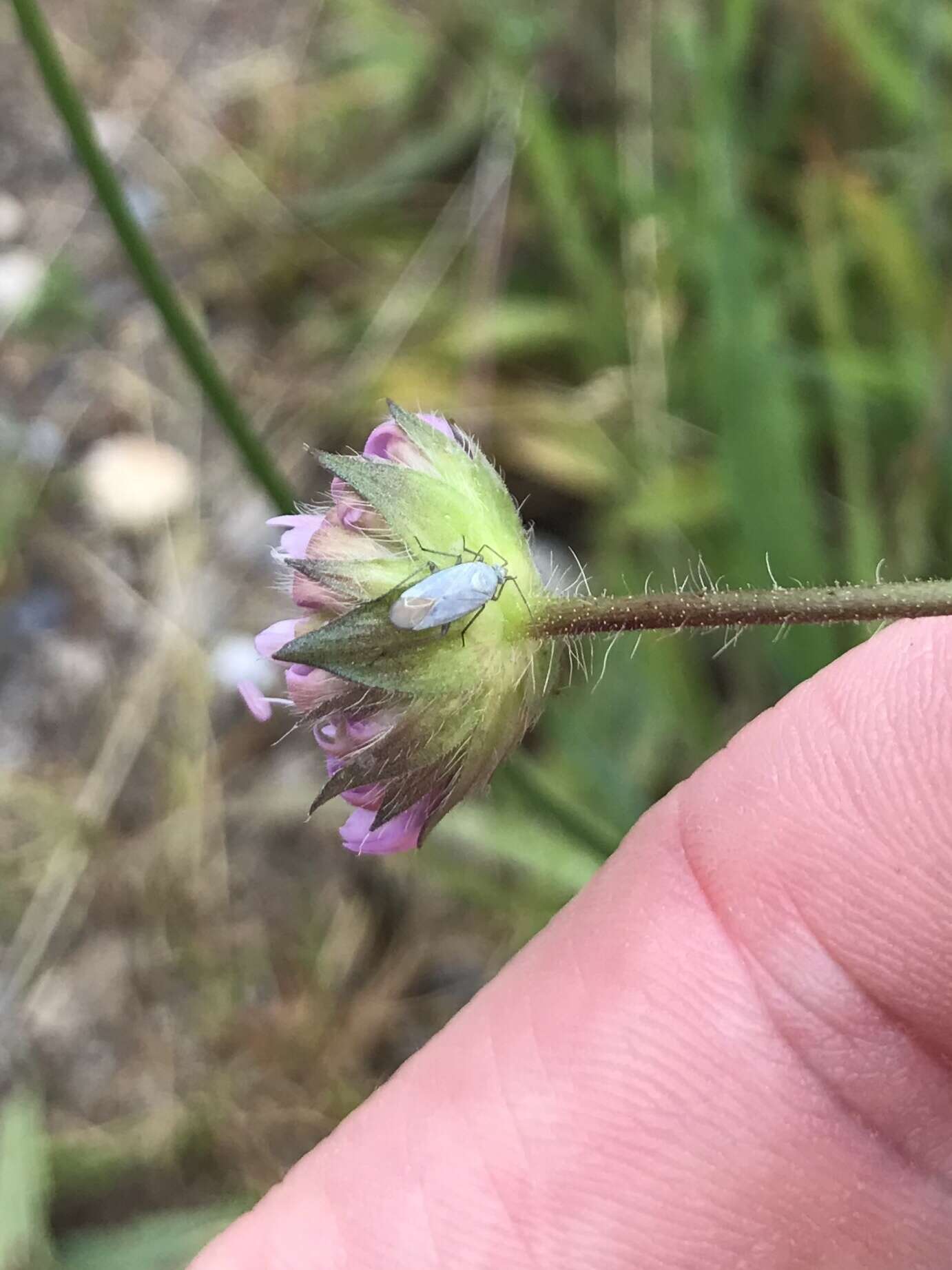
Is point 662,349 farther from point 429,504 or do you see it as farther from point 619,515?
point 429,504

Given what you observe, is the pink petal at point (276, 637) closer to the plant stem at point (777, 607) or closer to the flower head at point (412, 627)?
the flower head at point (412, 627)

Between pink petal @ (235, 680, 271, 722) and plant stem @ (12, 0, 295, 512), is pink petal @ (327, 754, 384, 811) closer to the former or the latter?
pink petal @ (235, 680, 271, 722)

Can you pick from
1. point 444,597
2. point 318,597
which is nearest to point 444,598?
point 444,597

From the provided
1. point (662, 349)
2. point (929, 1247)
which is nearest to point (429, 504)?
point (929, 1247)

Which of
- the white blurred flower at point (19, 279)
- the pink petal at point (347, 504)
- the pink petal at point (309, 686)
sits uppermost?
the pink petal at point (347, 504)

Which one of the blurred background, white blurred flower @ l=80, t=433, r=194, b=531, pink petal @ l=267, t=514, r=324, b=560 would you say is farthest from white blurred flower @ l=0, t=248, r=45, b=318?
pink petal @ l=267, t=514, r=324, b=560

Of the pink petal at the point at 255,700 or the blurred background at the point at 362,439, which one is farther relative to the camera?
the blurred background at the point at 362,439

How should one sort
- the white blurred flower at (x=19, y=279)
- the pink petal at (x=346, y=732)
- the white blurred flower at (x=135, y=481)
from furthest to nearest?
the white blurred flower at (x=19, y=279)
the white blurred flower at (x=135, y=481)
the pink petal at (x=346, y=732)

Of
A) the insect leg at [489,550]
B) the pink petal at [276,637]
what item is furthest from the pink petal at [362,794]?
the insect leg at [489,550]
